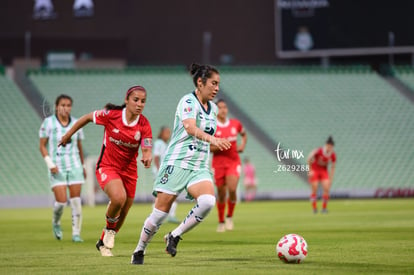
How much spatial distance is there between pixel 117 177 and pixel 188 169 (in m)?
1.76

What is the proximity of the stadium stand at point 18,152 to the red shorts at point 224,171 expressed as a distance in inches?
657

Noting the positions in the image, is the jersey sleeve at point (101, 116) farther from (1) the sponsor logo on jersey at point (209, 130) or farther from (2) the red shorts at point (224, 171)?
(2) the red shorts at point (224, 171)

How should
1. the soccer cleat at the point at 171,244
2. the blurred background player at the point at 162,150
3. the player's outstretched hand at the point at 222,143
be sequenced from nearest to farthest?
the player's outstretched hand at the point at 222,143 < the soccer cleat at the point at 171,244 < the blurred background player at the point at 162,150

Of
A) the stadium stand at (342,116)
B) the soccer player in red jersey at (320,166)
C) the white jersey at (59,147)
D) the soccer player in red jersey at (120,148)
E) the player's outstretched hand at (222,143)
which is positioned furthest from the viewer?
the stadium stand at (342,116)

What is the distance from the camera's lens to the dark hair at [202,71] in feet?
34.7

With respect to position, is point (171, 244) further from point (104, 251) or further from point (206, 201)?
point (104, 251)

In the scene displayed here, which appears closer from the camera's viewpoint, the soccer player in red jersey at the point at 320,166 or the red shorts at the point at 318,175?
the soccer player in red jersey at the point at 320,166

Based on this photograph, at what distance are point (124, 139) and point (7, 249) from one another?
11.0ft

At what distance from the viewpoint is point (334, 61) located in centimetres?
4397

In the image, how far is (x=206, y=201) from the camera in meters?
10.2

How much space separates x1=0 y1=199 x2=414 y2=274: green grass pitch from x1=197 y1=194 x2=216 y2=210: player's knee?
2.31 feet

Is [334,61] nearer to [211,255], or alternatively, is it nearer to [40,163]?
[40,163]

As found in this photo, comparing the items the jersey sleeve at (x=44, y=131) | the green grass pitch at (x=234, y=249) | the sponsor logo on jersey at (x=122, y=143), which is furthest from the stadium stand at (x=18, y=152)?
the sponsor logo on jersey at (x=122, y=143)

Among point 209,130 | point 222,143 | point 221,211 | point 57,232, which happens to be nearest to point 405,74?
point 221,211
